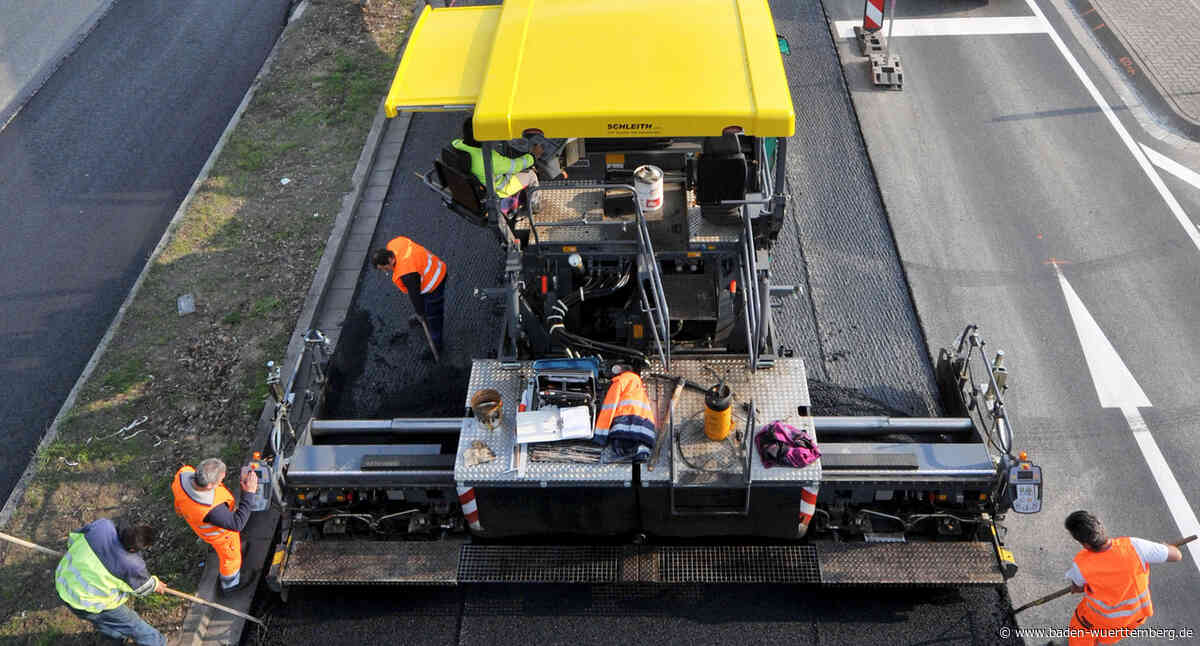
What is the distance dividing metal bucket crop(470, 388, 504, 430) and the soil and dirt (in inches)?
115

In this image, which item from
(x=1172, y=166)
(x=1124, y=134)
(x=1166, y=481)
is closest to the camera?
(x=1166, y=481)

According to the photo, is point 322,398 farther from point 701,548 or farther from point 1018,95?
point 1018,95

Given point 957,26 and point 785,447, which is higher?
point 785,447

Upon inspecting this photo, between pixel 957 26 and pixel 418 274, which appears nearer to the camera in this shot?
pixel 418 274

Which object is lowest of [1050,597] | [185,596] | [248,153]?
[248,153]

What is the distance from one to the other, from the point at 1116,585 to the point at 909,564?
1398 millimetres

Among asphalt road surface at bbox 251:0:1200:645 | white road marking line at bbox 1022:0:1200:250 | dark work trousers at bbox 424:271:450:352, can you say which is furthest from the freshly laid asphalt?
white road marking line at bbox 1022:0:1200:250

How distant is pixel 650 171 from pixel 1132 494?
519cm

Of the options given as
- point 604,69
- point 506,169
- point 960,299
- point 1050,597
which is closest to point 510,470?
point 506,169

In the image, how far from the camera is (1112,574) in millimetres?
5969

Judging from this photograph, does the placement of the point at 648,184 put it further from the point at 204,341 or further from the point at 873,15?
the point at 873,15

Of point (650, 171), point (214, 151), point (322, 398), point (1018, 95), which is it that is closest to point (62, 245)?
point (214, 151)

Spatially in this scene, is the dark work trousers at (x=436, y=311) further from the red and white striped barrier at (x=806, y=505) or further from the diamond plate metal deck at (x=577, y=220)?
the red and white striped barrier at (x=806, y=505)

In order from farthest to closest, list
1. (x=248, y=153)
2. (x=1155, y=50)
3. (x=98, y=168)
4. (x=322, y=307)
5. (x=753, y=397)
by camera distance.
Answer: (x=1155, y=50), (x=98, y=168), (x=248, y=153), (x=322, y=307), (x=753, y=397)
